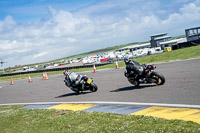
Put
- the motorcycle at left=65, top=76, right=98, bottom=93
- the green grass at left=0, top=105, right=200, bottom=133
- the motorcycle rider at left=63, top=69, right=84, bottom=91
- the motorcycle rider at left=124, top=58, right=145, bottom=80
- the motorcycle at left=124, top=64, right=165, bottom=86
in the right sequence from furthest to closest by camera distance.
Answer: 1. the motorcycle rider at left=63, top=69, right=84, bottom=91
2. the motorcycle at left=65, top=76, right=98, bottom=93
3. the motorcycle rider at left=124, top=58, right=145, bottom=80
4. the motorcycle at left=124, top=64, right=165, bottom=86
5. the green grass at left=0, top=105, right=200, bottom=133

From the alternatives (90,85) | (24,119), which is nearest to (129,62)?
(90,85)

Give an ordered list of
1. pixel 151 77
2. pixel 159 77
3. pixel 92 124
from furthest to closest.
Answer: pixel 151 77 → pixel 159 77 → pixel 92 124

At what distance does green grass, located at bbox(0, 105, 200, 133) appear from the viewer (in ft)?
19.4

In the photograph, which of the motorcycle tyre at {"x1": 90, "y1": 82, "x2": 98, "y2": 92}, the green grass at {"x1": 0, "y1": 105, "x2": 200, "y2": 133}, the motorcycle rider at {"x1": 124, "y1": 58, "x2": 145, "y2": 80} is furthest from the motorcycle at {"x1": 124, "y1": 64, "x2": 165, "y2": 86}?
the green grass at {"x1": 0, "y1": 105, "x2": 200, "y2": 133}

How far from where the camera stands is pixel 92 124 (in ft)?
23.9

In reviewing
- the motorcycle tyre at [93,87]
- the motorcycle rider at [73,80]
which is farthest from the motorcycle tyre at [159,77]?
the motorcycle rider at [73,80]

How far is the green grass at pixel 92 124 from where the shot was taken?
5914 mm

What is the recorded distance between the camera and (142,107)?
8617 millimetres

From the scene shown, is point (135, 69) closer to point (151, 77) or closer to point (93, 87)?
point (151, 77)

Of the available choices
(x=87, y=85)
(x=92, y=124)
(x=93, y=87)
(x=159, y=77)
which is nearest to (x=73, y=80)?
(x=87, y=85)

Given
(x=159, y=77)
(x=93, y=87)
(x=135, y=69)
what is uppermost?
(x=135, y=69)

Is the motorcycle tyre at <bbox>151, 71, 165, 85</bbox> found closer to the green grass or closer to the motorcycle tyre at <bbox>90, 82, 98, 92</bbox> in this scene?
the motorcycle tyre at <bbox>90, 82, 98, 92</bbox>

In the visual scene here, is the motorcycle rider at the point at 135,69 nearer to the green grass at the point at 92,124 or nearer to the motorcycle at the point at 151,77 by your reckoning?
the motorcycle at the point at 151,77

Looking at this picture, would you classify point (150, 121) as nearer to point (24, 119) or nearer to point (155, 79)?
point (24, 119)
